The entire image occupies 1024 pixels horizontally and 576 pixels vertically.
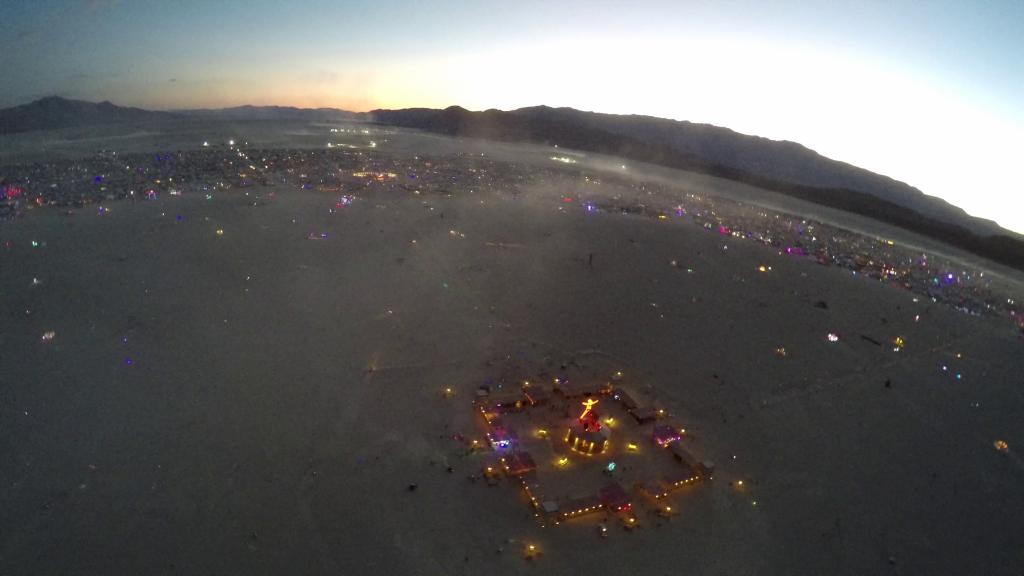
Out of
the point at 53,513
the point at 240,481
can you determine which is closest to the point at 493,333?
the point at 240,481

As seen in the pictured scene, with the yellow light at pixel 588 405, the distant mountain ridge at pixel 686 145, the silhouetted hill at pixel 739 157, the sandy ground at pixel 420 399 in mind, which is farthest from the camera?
the distant mountain ridge at pixel 686 145

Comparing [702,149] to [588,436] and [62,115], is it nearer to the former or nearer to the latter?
[588,436]

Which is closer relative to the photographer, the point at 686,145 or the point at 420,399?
the point at 420,399

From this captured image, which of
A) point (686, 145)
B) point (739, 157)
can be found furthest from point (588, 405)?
point (686, 145)

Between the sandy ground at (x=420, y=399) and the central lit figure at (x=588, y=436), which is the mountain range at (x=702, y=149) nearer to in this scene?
the sandy ground at (x=420, y=399)

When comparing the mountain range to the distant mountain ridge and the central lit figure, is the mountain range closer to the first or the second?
the distant mountain ridge

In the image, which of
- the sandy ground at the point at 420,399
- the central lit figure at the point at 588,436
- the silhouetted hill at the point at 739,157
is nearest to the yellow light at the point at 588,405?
the central lit figure at the point at 588,436

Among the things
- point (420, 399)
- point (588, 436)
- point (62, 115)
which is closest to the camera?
point (588, 436)
